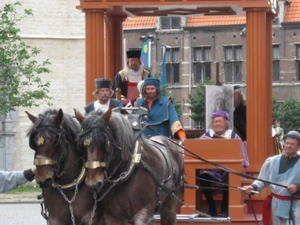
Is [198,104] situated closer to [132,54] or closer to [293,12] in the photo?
[293,12]

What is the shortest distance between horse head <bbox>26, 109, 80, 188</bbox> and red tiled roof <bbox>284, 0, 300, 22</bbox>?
166ft

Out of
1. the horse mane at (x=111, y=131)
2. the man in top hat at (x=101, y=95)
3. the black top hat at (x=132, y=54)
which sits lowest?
the horse mane at (x=111, y=131)

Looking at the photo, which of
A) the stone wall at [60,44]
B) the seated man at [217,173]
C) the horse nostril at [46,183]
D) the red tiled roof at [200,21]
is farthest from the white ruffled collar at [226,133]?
the red tiled roof at [200,21]

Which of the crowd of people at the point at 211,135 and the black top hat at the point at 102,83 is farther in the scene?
Result: the black top hat at the point at 102,83

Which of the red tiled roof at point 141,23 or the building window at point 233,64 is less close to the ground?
the red tiled roof at point 141,23

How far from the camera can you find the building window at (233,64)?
59906 mm

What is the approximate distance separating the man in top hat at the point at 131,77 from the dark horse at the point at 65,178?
3206mm

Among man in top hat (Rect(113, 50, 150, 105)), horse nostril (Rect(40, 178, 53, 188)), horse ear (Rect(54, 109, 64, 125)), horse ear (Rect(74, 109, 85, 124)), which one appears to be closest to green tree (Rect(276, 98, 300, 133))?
man in top hat (Rect(113, 50, 150, 105))

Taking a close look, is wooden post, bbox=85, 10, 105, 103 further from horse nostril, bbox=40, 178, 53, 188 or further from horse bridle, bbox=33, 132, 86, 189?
horse nostril, bbox=40, 178, 53, 188

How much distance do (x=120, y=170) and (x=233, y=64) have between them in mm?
50539

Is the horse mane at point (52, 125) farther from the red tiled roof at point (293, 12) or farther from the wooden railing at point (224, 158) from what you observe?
the red tiled roof at point (293, 12)

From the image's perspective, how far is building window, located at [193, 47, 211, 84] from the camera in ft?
200

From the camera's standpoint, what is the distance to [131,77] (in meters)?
13.3

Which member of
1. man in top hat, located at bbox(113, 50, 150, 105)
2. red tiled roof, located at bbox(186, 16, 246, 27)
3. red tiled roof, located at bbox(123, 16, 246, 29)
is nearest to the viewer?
man in top hat, located at bbox(113, 50, 150, 105)
